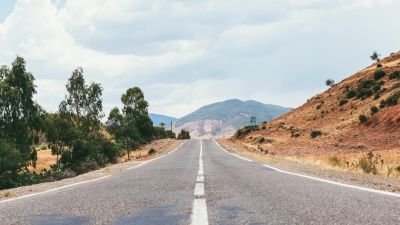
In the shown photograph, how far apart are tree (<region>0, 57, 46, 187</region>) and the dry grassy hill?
24000mm

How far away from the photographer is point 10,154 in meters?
32.8

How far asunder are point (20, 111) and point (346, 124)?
156ft

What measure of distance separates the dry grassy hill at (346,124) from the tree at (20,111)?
24.0 metres

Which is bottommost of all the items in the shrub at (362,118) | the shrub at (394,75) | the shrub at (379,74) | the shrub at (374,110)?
the shrub at (362,118)

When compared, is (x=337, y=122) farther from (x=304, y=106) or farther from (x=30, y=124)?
(x=30, y=124)

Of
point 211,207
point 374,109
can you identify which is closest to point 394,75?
point 374,109

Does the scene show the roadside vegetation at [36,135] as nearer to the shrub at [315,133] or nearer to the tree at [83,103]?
the tree at [83,103]

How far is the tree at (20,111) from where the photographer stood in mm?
39375

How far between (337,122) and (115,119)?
117ft

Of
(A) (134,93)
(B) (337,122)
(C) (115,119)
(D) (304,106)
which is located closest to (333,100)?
(D) (304,106)

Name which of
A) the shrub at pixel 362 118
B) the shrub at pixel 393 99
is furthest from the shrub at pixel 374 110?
the shrub at pixel 362 118

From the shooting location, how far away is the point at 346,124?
69.2 m

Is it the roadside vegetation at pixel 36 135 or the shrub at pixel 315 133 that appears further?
the shrub at pixel 315 133

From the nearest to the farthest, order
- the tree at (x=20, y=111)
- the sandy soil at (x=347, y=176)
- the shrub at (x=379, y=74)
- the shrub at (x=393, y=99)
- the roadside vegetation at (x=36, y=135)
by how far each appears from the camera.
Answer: the sandy soil at (x=347, y=176), the roadside vegetation at (x=36, y=135), the tree at (x=20, y=111), the shrub at (x=393, y=99), the shrub at (x=379, y=74)
